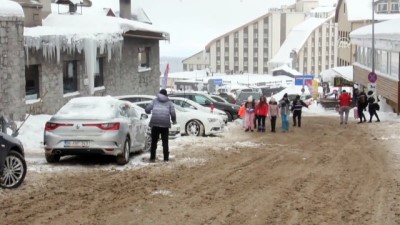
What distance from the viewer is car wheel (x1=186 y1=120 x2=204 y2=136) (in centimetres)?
2147

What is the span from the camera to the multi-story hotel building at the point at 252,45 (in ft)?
522

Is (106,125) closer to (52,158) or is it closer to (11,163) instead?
(52,158)

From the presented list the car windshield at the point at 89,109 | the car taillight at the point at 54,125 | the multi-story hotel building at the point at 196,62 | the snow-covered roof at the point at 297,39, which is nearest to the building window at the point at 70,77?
the car windshield at the point at 89,109

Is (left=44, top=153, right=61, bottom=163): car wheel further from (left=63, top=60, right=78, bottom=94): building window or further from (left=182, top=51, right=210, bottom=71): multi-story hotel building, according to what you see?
(left=182, top=51, right=210, bottom=71): multi-story hotel building

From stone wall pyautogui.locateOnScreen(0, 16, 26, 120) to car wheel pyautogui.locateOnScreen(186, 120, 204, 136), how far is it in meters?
5.31

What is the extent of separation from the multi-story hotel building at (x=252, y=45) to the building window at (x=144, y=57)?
123 m

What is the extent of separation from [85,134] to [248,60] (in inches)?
5860

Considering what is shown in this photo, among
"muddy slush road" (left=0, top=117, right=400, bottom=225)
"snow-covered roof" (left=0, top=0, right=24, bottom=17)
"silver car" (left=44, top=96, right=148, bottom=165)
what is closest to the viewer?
"muddy slush road" (left=0, top=117, right=400, bottom=225)

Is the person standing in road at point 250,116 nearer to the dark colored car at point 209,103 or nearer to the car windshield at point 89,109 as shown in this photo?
the dark colored car at point 209,103

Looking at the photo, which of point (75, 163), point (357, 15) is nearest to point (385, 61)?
point (75, 163)

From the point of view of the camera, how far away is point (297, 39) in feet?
474

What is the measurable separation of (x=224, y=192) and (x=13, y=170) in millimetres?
3266

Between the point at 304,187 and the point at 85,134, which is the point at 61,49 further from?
the point at 304,187

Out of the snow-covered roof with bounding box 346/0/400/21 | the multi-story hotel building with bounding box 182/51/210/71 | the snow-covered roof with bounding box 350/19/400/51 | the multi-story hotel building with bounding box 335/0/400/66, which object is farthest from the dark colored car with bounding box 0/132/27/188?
the multi-story hotel building with bounding box 182/51/210/71
